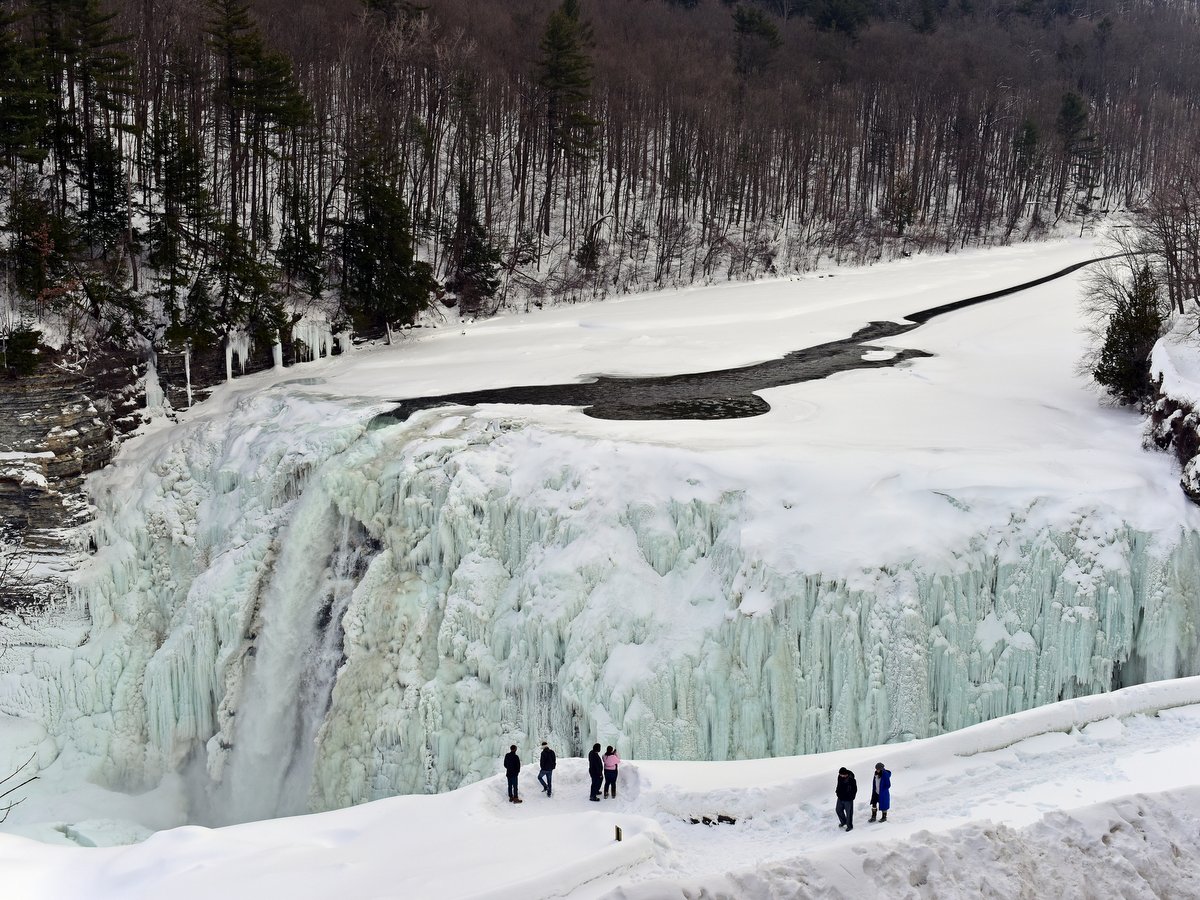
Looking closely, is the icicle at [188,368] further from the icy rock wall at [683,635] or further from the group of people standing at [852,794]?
the group of people standing at [852,794]

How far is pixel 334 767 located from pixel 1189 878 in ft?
39.6

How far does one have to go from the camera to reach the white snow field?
33.3ft

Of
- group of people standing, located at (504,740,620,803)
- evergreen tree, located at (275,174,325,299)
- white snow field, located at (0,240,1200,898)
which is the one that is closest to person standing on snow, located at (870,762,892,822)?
white snow field, located at (0,240,1200,898)

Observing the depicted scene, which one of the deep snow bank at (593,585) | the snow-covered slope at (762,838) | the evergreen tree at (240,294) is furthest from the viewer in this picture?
the evergreen tree at (240,294)

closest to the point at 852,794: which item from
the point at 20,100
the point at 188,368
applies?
the point at 188,368

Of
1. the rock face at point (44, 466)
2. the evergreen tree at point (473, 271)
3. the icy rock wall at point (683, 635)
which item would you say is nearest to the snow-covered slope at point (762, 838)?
the icy rock wall at point (683, 635)

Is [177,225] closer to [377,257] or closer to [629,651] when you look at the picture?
[377,257]

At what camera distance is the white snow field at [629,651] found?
10.1 metres

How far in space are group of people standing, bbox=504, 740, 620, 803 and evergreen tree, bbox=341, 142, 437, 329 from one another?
18870 millimetres

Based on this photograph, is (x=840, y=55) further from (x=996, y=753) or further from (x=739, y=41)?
(x=996, y=753)

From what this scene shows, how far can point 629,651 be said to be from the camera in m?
14.7

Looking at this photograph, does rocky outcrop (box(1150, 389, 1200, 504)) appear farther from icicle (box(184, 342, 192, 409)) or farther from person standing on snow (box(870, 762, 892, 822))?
icicle (box(184, 342, 192, 409))

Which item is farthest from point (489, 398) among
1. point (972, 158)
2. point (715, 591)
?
Result: point (972, 158)

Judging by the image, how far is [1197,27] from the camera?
95750 mm
